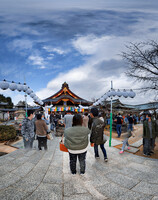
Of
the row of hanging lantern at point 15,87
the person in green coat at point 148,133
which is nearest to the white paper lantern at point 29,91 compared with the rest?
the row of hanging lantern at point 15,87

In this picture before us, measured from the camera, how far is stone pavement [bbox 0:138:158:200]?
2400 millimetres

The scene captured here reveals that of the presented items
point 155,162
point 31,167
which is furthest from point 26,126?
point 155,162

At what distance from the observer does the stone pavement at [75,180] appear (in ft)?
7.88

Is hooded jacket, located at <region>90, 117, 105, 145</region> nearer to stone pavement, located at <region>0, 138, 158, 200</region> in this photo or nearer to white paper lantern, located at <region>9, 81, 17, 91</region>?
stone pavement, located at <region>0, 138, 158, 200</region>

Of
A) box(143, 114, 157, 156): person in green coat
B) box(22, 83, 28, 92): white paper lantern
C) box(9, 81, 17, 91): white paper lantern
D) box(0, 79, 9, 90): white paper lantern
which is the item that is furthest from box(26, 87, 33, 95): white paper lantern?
box(143, 114, 157, 156): person in green coat

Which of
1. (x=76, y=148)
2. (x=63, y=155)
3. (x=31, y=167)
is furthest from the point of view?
(x=63, y=155)

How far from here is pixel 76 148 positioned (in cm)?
284

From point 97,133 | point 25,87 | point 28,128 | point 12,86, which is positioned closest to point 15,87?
point 12,86

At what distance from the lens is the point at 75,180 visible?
2857 mm

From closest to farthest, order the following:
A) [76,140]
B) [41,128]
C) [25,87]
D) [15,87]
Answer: [76,140] < [41,128] < [15,87] < [25,87]

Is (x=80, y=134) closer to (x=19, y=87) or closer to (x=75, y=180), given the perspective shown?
(x=75, y=180)

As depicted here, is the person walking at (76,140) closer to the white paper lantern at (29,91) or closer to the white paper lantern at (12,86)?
the white paper lantern at (12,86)

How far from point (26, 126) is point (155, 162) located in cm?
481

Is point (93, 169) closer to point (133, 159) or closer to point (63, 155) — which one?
point (63, 155)
